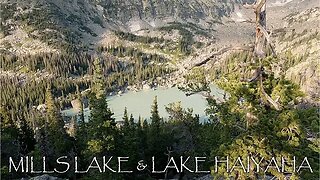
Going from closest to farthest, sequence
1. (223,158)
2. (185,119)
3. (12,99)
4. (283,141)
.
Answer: (283,141) < (223,158) < (185,119) < (12,99)

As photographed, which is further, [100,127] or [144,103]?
[144,103]

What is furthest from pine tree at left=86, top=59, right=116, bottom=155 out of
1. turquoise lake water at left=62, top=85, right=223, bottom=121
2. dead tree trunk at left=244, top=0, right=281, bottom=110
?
turquoise lake water at left=62, top=85, right=223, bottom=121

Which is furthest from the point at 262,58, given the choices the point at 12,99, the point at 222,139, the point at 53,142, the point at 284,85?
the point at 12,99

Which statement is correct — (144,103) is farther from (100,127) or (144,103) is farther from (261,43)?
(261,43)

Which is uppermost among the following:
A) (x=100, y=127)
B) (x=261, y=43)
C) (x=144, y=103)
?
(x=261, y=43)

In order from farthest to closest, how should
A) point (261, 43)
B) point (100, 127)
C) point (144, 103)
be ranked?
point (144, 103) → point (100, 127) → point (261, 43)

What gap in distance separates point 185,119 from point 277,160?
41.7 meters

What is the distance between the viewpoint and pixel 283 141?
13430mm

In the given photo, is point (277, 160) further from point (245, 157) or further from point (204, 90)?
point (204, 90)

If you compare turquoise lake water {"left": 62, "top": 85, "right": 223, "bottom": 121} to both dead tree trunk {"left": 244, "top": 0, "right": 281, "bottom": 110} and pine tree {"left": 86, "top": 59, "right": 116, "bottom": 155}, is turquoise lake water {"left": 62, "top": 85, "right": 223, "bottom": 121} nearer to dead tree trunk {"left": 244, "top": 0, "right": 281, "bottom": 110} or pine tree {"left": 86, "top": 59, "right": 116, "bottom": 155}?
pine tree {"left": 86, "top": 59, "right": 116, "bottom": 155}

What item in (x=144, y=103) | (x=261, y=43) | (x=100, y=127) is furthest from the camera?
(x=144, y=103)

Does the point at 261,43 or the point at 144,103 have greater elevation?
the point at 261,43

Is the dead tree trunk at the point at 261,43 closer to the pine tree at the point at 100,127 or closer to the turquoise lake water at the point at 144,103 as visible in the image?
the pine tree at the point at 100,127

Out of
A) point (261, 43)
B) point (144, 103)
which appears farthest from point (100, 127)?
point (144, 103)
